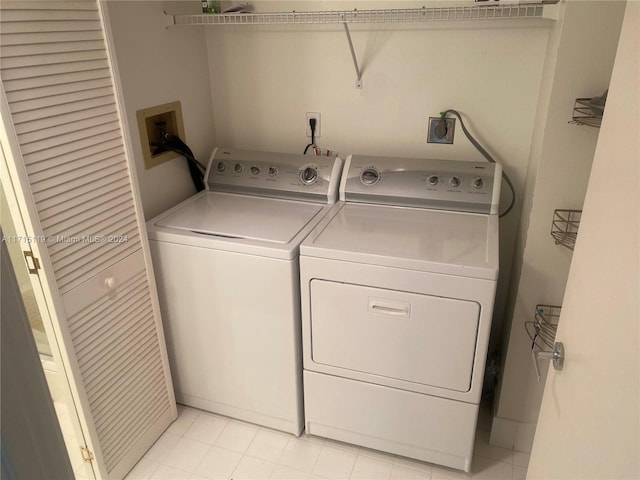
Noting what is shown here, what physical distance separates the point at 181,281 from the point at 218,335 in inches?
10.8

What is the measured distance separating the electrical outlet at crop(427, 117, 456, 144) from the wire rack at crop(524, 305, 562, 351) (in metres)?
0.83

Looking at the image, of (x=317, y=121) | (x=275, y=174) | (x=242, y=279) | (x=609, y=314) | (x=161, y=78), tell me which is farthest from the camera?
(x=317, y=121)

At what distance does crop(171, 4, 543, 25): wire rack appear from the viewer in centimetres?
175

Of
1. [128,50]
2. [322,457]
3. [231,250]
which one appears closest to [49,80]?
[128,50]

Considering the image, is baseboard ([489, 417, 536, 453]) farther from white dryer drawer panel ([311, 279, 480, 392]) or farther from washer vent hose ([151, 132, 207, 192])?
washer vent hose ([151, 132, 207, 192])

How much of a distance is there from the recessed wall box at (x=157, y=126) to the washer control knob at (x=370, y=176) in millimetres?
870

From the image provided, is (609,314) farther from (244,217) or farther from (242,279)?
(244,217)

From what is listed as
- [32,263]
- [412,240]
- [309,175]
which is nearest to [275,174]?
[309,175]

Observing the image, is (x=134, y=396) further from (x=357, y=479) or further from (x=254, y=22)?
(x=254, y=22)

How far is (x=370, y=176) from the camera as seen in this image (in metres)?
2.11

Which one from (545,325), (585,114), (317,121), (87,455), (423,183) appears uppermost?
(585,114)

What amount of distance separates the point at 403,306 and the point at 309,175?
2.62ft

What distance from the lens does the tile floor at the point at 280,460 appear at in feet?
6.36

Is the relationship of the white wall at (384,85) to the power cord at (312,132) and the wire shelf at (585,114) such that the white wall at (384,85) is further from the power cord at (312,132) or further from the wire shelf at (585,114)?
the wire shelf at (585,114)
